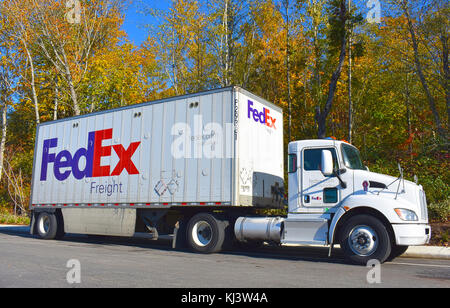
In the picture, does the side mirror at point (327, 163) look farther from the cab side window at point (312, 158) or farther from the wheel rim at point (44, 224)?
the wheel rim at point (44, 224)

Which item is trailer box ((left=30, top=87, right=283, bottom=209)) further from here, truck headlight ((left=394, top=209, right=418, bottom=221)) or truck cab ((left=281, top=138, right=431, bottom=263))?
truck headlight ((left=394, top=209, right=418, bottom=221))

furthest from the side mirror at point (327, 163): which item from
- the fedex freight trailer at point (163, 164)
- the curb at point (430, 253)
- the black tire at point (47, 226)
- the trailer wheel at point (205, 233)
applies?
the black tire at point (47, 226)

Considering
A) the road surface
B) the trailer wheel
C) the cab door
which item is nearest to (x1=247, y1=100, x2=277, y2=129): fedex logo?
the cab door

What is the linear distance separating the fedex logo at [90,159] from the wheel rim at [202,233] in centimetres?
265

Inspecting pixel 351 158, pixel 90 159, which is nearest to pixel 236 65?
pixel 90 159

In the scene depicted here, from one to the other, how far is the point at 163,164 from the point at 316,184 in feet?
14.7

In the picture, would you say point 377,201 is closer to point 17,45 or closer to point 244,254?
point 244,254

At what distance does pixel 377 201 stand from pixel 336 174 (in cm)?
110

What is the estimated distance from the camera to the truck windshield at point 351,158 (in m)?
9.34

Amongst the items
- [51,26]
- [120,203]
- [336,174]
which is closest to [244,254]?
[336,174]

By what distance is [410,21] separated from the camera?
1839cm

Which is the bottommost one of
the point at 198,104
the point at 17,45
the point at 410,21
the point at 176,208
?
the point at 176,208

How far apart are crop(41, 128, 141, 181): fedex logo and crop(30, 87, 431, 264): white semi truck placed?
4 cm

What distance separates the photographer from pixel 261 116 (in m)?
11.4
